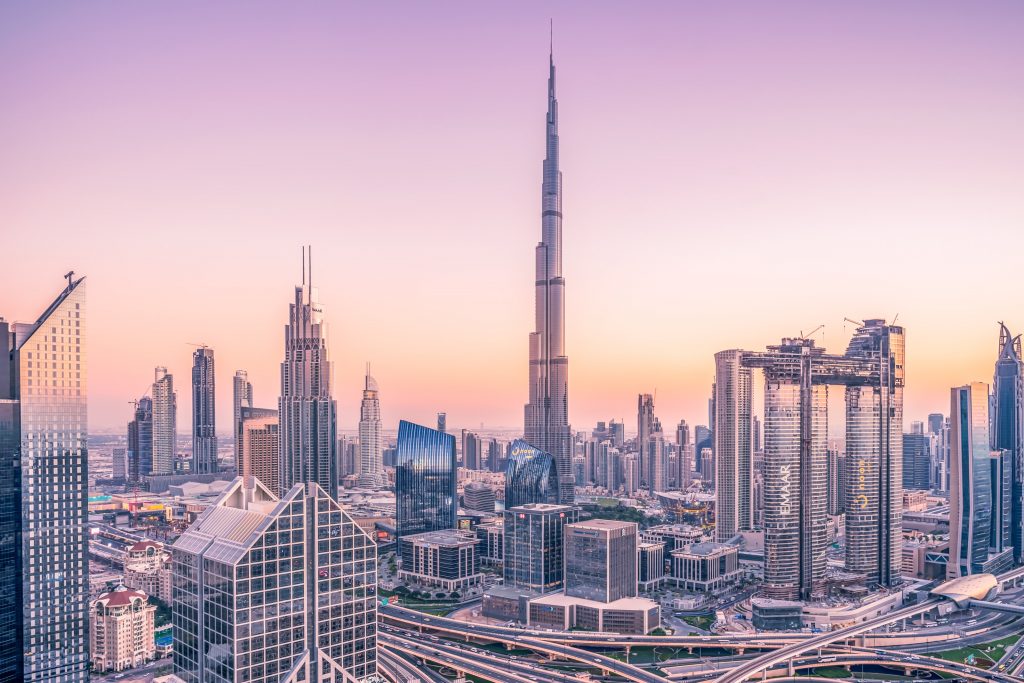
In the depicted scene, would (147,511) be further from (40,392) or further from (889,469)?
(889,469)

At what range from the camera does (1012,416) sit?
1940 inches

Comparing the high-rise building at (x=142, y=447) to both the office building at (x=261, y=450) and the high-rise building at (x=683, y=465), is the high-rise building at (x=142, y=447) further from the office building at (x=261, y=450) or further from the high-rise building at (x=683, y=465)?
the high-rise building at (x=683, y=465)

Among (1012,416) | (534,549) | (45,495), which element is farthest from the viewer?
(1012,416)

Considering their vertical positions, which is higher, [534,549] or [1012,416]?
[1012,416]

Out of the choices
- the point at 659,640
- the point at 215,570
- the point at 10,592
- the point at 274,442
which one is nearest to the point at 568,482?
the point at 274,442

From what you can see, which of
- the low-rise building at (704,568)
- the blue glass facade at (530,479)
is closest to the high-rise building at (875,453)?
the low-rise building at (704,568)

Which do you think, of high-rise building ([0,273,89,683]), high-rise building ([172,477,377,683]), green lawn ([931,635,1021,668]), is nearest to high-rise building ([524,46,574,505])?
green lawn ([931,635,1021,668])

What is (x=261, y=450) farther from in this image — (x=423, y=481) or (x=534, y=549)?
(x=534, y=549)

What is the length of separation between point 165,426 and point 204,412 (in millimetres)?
5812

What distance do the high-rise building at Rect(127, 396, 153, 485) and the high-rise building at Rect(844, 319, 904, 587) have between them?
51.9 meters

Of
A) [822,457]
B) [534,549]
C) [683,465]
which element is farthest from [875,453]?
[683,465]

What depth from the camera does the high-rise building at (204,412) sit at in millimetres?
76750

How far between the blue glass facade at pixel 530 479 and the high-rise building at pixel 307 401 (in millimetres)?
11050

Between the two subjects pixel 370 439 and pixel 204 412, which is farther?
pixel 370 439
